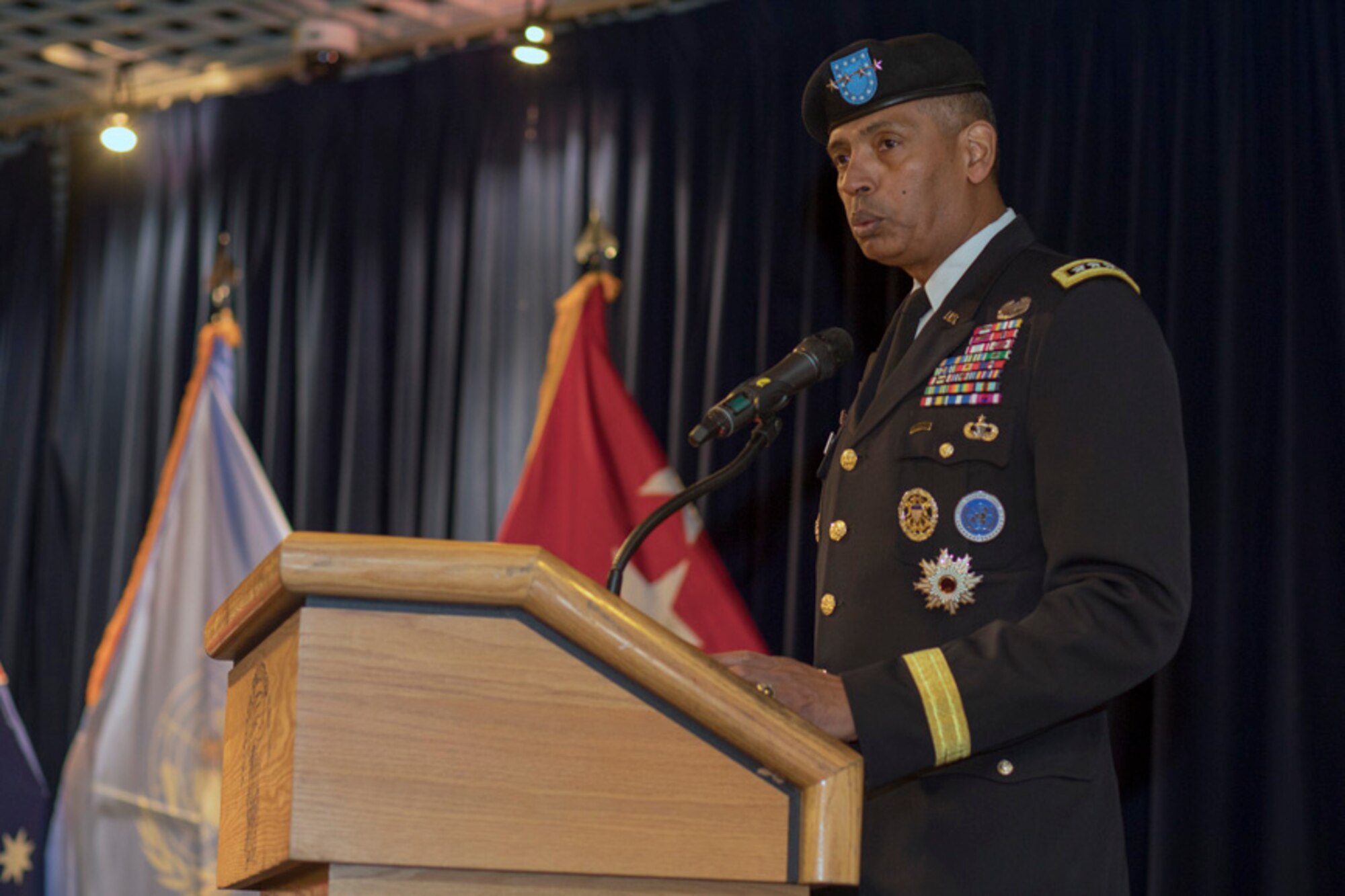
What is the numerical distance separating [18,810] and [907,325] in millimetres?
3071

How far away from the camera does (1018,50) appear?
3.39 metres

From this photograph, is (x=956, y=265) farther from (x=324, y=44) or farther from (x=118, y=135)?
(x=118, y=135)

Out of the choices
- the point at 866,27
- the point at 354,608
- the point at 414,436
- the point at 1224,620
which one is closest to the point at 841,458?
the point at 354,608

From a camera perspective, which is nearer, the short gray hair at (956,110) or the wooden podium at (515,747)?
the wooden podium at (515,747)

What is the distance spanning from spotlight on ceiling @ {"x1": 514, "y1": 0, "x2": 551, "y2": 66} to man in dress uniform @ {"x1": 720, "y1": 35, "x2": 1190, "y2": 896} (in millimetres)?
1927

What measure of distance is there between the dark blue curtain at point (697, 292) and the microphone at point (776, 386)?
1.36 meters

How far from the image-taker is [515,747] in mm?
1147

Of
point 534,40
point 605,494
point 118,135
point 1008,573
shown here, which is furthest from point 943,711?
point 118,135

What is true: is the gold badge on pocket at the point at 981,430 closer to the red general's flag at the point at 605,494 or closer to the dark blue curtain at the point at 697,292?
the dark blue curtain at the point at 697,292

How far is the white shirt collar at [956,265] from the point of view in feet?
6.20

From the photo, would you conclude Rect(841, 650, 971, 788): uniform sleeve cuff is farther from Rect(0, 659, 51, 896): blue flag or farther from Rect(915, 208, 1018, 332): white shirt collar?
Rect(0, 659, 51, 896): blue flag

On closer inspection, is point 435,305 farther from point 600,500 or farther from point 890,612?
point 890,612

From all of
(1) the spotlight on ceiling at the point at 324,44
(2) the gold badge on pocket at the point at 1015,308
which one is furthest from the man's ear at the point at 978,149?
(1) the spotlight on ceiling at the point at 324,44

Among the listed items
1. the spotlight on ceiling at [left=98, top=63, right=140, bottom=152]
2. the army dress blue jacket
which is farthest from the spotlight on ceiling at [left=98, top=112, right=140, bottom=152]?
the army dress blue jacket
